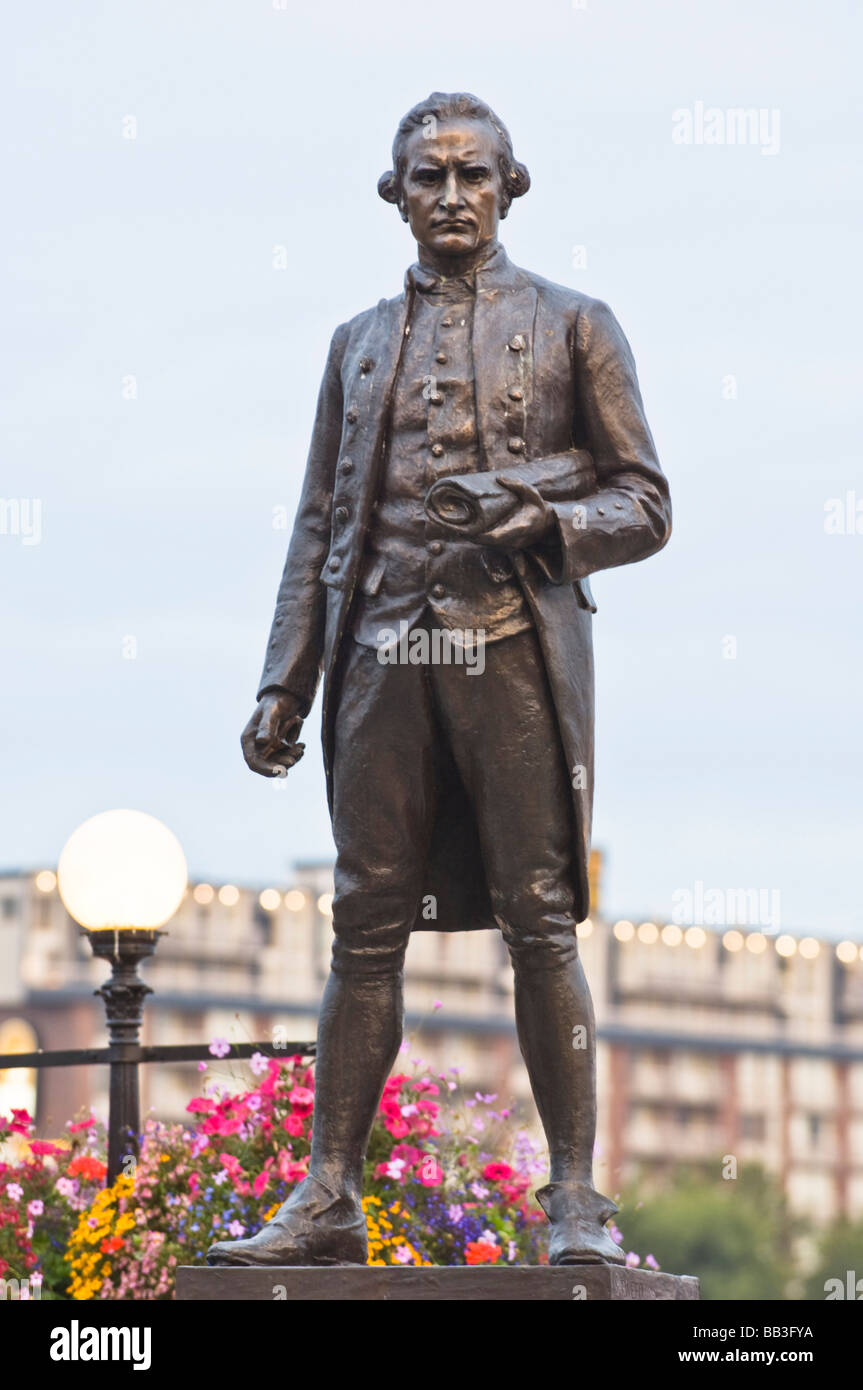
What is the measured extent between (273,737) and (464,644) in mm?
681

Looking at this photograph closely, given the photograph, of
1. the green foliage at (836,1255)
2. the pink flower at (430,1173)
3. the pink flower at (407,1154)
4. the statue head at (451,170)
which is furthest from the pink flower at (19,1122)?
the green foliage at (836,1255)

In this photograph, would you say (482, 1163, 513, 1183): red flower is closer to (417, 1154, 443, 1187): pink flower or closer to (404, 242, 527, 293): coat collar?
(417, 1154, 443, 1187): pink flower

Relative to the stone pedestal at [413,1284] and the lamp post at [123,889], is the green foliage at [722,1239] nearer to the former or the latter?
the lamp post at [123,889]

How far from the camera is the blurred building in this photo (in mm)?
95188

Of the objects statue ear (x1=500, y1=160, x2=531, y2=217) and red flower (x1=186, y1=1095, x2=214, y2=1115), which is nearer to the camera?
statue ear (x1=500, y1=160, x2=531, y2=217)

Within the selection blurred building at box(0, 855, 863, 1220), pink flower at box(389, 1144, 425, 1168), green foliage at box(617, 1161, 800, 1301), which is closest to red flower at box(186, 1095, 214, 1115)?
pink flower at box(389, 1144, 425, 1168)

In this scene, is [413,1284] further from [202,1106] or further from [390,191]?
[202,1106]

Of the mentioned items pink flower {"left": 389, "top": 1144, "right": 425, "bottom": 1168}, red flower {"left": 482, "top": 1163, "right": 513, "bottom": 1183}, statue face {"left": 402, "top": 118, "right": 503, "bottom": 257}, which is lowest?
red flower {"left": 482, "top": 1163, "right": 513, "bottom": 1183}

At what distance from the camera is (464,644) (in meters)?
7.68

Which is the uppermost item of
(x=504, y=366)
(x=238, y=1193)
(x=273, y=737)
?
(x=504, y=366)

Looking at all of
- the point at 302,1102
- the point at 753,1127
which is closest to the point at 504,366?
the point at 302,1102

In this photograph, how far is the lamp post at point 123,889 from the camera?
11734 millimetres
